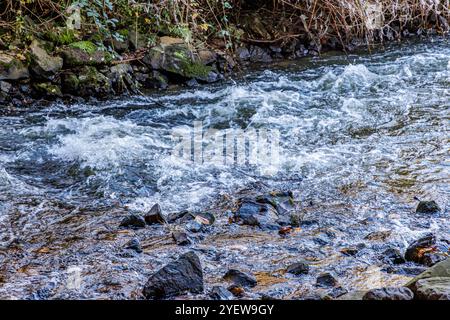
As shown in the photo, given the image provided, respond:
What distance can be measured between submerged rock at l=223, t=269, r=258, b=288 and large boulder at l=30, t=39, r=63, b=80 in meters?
4.75

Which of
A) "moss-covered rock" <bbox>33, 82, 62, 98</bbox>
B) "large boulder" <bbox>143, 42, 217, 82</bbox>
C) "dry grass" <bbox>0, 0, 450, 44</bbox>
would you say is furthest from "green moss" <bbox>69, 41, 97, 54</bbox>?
"large boulder" <bbox>143, 42, 217, 82</bbox>

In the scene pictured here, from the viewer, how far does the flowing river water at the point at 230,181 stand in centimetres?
308

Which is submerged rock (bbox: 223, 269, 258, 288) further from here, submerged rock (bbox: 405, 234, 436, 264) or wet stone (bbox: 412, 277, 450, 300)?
submerged rock (bbox: 405, 234, 436, 264)

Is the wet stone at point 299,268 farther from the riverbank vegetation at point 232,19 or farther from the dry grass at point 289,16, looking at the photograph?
the dry grass at point 289,16

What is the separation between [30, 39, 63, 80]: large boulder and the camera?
6637 millimetres

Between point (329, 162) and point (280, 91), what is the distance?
2.58 metres

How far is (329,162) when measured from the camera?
4895 mm

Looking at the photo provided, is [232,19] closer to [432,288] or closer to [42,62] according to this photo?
[42,62]

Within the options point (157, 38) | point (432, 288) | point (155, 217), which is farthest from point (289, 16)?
point (432, 288)

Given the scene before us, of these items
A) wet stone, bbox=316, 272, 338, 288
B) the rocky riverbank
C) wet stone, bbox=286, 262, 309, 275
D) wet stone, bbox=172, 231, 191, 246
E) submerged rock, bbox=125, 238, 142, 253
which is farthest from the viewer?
the rocky riverbank

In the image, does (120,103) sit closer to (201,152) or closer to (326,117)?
(201,152)

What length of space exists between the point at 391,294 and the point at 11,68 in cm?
572
